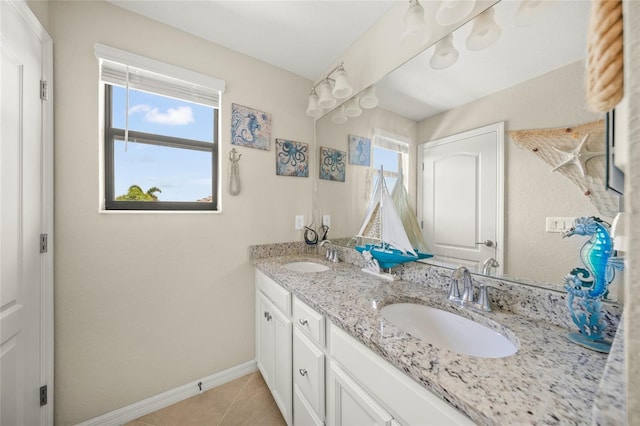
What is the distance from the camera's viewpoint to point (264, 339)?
160 centimetres

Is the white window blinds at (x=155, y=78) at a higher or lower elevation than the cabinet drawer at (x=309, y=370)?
higher

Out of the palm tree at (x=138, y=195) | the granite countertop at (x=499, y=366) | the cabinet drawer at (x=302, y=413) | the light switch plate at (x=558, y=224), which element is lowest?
the cabinet drawer at (x=302, y=413)

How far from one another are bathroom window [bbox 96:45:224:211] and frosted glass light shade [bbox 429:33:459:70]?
139 centimetres

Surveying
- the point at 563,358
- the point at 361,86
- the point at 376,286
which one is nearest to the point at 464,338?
the point at 563,358

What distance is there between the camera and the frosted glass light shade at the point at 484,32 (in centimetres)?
94

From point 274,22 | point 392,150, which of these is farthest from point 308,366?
point 274,22

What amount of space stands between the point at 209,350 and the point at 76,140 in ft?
5.01

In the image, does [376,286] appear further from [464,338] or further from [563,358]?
[563,358]

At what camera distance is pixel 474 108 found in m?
1.01

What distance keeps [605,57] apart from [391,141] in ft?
3.81

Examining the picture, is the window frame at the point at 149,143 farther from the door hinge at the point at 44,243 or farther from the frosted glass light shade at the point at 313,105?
the frosted glass light shade at the point at 313,105

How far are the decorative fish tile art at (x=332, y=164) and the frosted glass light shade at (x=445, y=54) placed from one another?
0.83 metres

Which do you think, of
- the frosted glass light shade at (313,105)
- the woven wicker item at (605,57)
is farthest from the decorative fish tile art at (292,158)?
the woven wicker item at (605,57)

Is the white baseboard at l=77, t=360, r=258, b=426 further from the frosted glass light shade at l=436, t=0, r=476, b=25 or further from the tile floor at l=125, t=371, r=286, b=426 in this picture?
the frosted glass light shade at l=436, t=0, r=476, b=25
